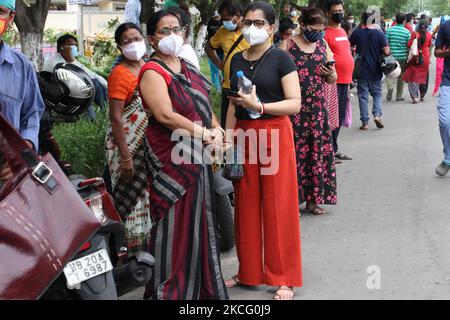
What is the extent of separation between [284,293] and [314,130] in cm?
230

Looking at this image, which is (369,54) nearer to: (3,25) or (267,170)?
(267,170)

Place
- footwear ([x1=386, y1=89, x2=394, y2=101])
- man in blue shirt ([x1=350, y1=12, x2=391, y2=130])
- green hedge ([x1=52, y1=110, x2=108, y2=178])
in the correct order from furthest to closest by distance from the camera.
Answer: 1. footwear ([x1=386, y1=89, x2=394, y2=101])
2. man in blue shirt ([x1=350, y1=12, x2=391, y2=130])
3. green hedge ([x1=52, y1=110, x2=108, y2=178])

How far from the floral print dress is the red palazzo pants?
6.46ft

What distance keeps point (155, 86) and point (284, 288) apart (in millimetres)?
1594

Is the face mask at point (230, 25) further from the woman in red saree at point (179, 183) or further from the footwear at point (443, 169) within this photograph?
the woman in red saree at point (179, 183)

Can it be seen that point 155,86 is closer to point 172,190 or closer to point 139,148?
point 172,190

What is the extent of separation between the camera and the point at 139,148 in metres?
5.76

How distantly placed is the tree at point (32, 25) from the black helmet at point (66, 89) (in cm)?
339

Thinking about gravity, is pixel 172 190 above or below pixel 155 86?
below

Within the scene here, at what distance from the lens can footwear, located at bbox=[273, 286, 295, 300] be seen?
5.21m

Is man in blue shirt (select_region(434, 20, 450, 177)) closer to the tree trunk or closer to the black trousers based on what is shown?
the black trousers

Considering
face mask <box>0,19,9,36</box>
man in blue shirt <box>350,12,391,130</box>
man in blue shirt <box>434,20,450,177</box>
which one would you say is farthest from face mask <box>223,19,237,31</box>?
face mask <box>0,19,9,36</box>
